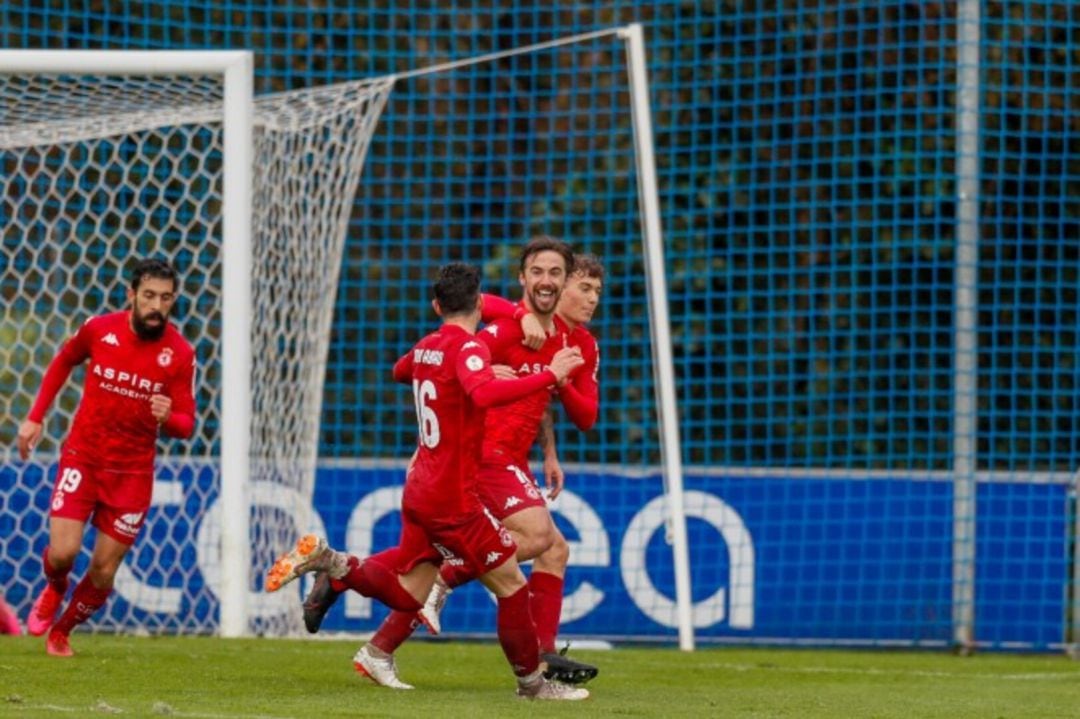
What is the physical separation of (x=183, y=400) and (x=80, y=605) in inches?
42.7

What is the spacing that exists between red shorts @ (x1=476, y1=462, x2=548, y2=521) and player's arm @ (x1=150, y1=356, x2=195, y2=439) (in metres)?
1.76

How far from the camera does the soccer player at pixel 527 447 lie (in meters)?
8.96

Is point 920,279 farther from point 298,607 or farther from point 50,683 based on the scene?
point 50,683

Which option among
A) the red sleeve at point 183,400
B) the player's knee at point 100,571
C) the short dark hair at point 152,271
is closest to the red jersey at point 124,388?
the red sleeve at point 183,400

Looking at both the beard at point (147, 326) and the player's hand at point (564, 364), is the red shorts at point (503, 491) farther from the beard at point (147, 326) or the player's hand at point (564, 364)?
the beard at point (147, 326)

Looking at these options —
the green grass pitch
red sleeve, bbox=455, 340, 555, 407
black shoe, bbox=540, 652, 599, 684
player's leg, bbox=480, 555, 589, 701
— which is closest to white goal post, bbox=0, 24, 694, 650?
the green grass pitch

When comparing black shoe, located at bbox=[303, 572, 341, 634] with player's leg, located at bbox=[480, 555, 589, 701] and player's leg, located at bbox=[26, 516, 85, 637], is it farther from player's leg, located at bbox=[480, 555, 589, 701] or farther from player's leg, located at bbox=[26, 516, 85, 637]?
player's leg, located at bbox=[26, 516, 85, 637]

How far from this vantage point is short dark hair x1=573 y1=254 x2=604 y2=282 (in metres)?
9.57

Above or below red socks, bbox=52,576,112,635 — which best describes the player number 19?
above

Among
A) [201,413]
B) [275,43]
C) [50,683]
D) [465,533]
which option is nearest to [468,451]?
[465,533]

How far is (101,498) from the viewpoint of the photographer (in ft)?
Result: 33.8

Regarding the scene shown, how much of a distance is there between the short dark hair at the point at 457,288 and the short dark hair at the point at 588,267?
4.03 feet

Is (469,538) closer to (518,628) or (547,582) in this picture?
(518,628)

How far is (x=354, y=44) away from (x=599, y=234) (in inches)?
117
